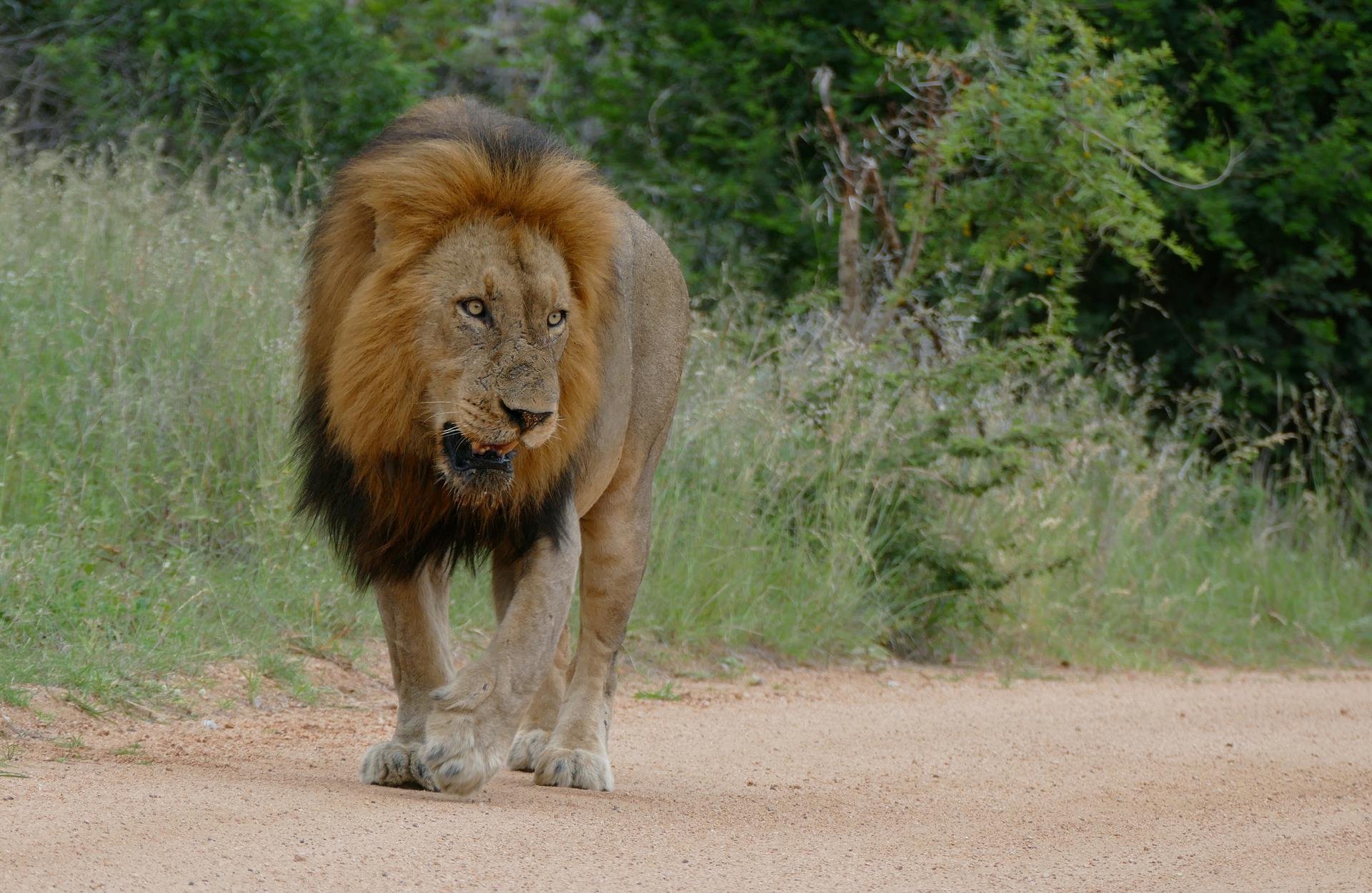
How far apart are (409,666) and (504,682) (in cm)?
44

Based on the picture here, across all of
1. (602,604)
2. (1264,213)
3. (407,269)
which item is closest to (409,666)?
(602,604)

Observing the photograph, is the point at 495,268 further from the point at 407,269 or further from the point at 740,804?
the point at 740,804

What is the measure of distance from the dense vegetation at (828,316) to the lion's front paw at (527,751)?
138cm

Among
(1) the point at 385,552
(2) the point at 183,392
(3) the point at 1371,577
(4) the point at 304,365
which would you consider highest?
(4) the point at 304,365

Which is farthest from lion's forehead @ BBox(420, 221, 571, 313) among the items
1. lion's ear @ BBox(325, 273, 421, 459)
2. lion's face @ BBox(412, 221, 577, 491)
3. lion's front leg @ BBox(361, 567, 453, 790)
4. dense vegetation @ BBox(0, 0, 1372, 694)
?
dense vegetation @ BBox(0, 0, 1372, 694)

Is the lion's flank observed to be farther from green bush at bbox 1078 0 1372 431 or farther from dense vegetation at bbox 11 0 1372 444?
green bush at bbox 1078 0 1372 431

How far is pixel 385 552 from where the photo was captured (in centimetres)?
450

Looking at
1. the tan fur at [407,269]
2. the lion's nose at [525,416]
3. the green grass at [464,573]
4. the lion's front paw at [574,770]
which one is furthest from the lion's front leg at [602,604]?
the green grass at [464,573]

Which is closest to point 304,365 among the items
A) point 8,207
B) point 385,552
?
point 385,552

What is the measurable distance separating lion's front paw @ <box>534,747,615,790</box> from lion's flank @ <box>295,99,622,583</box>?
30.2 inches

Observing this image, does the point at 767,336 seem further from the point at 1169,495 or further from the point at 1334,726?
the point at 1334,726

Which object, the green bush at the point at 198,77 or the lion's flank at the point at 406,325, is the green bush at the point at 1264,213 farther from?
the lion's flank at the point at 406,325

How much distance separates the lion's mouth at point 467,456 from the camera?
13.5ft

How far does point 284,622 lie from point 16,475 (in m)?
1.23
